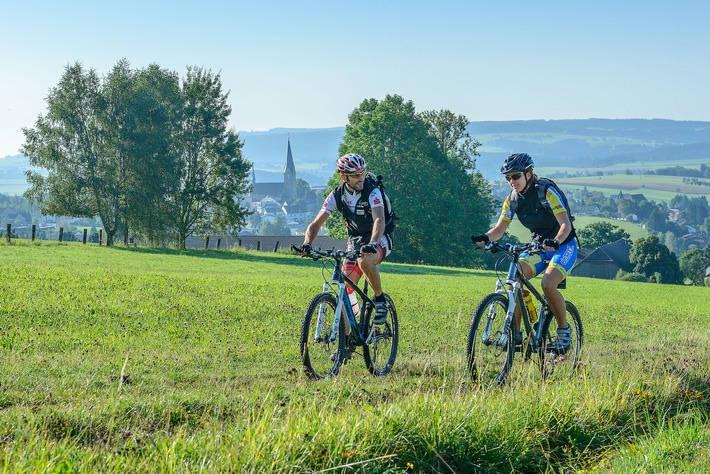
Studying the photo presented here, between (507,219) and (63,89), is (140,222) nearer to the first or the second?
(63,89)

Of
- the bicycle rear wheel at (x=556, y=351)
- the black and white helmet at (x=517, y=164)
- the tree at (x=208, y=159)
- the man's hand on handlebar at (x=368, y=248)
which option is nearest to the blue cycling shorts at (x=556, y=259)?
the bicycle rear wheel at (x=556, y=351)

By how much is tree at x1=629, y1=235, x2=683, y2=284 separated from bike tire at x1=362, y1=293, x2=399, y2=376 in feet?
307

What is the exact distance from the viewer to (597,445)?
7266 mm

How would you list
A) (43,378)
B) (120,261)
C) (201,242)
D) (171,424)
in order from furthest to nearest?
(201,242) → (120,261) → (43,378) → (171,424)

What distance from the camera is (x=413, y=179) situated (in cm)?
6612

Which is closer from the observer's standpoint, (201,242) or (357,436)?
(357,436)

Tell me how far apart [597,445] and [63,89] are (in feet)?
193

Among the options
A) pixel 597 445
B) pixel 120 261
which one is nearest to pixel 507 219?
pixel 597 445

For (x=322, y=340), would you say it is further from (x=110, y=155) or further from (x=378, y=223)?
(x=110, y=155)

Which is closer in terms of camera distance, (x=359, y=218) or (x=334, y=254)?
(x=334, y=254)

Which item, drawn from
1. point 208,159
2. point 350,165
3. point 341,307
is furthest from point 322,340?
point 208,159

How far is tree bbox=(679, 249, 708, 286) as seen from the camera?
116 m

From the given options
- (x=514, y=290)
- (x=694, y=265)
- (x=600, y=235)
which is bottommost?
(x=514, y=290)

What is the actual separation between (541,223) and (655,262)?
316 feet
